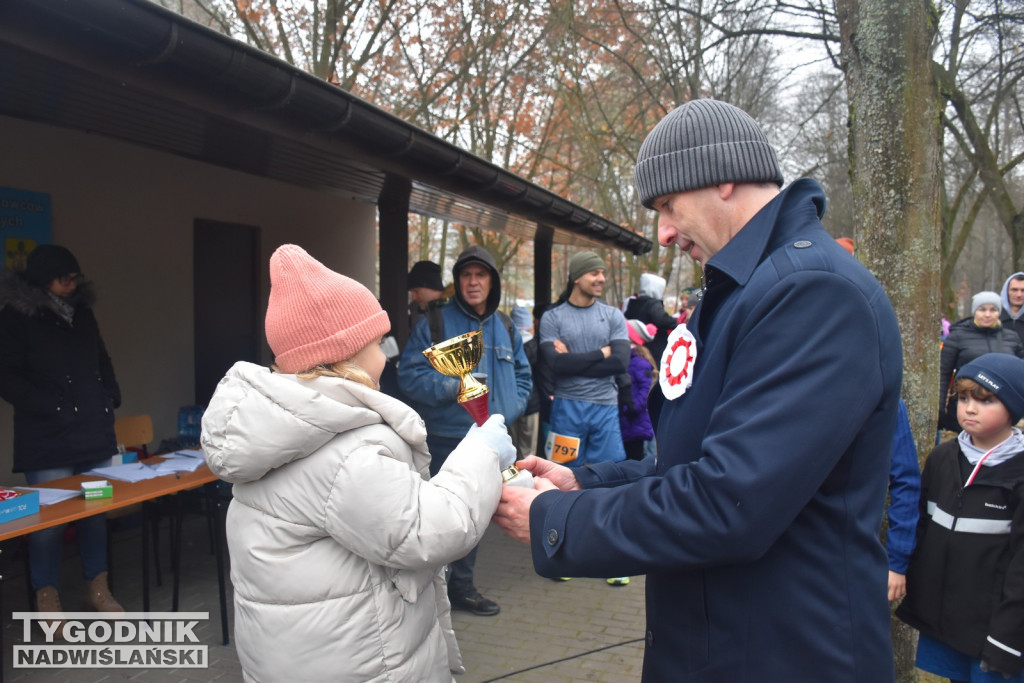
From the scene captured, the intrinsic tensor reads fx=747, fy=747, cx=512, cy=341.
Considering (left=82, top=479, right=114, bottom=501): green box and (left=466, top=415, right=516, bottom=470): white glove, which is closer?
(left=466, top=415, right=516, bottom=470): white glove

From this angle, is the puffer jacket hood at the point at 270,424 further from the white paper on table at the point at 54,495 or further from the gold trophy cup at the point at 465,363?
the white paper on table at the point at 54,495

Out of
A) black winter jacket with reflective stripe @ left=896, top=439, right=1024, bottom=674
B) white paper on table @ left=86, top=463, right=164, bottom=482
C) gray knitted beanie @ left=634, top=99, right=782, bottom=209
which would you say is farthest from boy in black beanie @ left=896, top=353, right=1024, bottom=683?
white paper on table @ left=86, top=463, right=164, bottom=482

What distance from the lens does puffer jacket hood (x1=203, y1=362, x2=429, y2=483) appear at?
1729 mm

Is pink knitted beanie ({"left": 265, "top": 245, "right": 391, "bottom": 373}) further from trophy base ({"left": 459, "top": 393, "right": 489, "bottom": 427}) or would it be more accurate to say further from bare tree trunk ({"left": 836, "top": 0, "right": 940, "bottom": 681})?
bare tree trunk ({"left": 836, "top": 0, "right": 940, "bottom": 681})

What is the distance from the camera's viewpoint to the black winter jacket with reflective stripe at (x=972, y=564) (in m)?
2.57

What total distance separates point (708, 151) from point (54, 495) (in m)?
3.67

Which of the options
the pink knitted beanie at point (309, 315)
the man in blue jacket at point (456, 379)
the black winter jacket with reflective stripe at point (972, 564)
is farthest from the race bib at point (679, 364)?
the man in blue jacket at point (456, 379)

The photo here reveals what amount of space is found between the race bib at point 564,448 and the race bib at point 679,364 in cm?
339

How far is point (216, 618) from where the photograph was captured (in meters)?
4.56

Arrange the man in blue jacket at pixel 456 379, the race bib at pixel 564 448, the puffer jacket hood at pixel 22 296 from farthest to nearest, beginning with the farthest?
the race bib at pixel 564 448
the man in blue jacket at pixel 456 379
the puffer jacket hood at pixel 22 296

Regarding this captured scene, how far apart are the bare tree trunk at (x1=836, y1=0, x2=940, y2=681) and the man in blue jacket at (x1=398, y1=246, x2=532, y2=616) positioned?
7.01 ft

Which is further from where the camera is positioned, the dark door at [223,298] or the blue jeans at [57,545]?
the dark door at [223,298]

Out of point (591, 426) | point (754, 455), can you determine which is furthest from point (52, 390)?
point (754, 455)

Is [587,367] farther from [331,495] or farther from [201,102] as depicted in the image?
[331,495]
